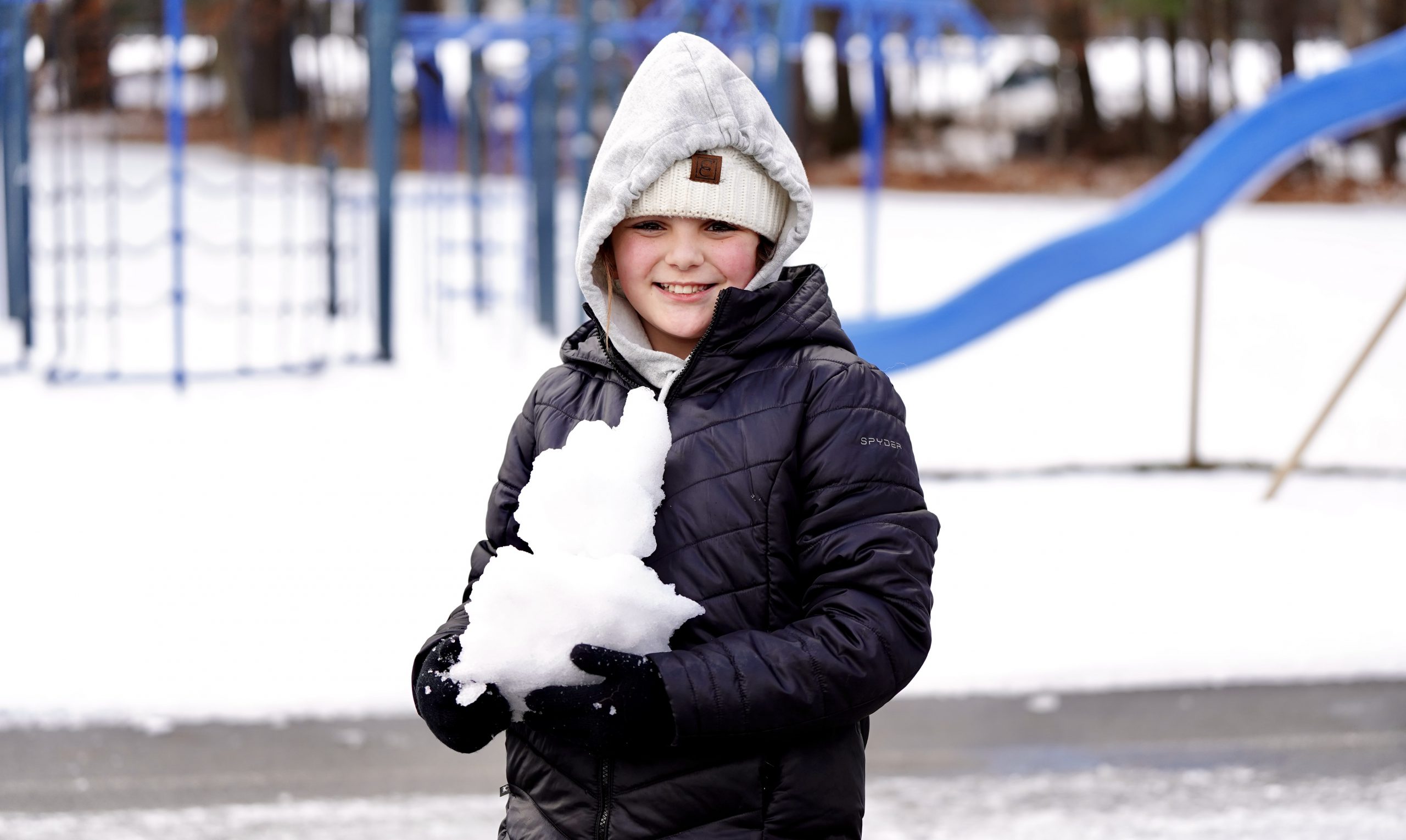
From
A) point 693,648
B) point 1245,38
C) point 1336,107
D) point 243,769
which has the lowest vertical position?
point 243,769

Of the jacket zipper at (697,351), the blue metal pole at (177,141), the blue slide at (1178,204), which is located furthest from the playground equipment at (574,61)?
the jacket zipper at (697,351)

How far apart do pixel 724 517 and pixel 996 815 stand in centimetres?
223

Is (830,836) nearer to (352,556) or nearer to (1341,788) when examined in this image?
(1341,788)

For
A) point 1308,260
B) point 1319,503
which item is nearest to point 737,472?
point 1319,503

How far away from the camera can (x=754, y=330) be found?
1958 mm

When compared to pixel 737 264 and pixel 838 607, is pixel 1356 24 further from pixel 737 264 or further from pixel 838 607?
pixel 838 607

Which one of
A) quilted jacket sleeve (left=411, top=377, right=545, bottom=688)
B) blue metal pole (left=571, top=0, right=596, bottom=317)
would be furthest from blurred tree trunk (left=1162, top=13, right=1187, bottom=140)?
quilted jacket sleeve (left=411, top=377, right=545, bottom=688)

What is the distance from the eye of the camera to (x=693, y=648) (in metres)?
1.83

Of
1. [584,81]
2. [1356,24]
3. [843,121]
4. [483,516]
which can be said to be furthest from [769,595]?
[843,121]

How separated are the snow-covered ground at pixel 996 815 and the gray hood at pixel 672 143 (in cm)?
→ 201

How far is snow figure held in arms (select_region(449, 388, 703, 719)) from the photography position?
1800 mm

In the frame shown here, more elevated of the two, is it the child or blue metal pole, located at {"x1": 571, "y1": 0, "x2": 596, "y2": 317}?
blue metal pole, located at {"x1": 571, "y1": 0, "x2": 596, "y2": 317}

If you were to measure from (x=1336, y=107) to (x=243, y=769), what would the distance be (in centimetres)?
545

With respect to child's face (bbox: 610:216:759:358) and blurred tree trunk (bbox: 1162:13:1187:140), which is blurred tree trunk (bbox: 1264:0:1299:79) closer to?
blurred tree trunk (bbox: 1162:13:1187:140)
